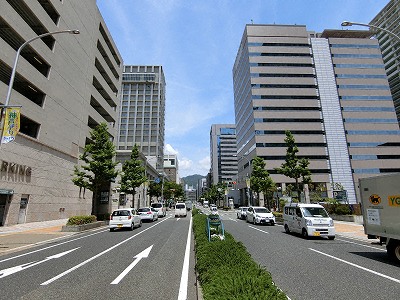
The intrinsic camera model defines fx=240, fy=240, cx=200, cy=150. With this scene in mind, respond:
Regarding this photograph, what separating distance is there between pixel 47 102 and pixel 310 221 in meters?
29.2

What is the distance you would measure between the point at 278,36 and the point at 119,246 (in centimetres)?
8342

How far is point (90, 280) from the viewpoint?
6535 millimetres

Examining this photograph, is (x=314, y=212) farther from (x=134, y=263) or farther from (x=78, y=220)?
(x=78, y=220)

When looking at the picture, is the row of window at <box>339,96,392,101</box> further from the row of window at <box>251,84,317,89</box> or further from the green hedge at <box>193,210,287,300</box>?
the green hedge at <box>193,210,287,300</box>

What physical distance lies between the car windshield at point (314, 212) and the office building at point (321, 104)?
52.4 meters

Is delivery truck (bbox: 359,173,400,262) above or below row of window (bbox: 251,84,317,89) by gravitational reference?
below

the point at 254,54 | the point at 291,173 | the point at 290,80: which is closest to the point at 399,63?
the point at 290,80

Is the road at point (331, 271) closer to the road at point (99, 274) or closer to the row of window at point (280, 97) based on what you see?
the road at point (99, 274)

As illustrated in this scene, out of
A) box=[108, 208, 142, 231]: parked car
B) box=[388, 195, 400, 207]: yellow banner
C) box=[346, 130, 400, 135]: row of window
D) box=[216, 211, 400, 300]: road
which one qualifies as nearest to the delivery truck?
box=[388, 195, 400, 207]: yellow banner

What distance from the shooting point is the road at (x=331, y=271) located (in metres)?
5.65

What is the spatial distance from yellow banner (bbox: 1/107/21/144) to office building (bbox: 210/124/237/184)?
153 meters

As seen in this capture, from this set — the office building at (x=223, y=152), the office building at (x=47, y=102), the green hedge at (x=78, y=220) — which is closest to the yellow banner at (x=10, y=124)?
the green hedge at (x=78, y=220)

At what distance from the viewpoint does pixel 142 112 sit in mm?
112125

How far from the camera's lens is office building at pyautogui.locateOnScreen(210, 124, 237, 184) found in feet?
543
